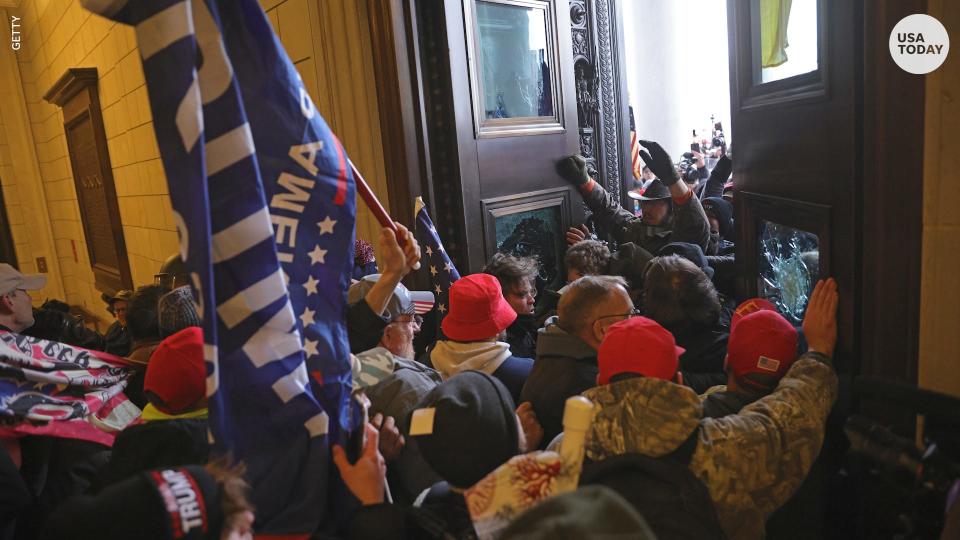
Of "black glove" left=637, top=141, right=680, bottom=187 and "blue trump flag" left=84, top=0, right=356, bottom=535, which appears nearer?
"blue trump flag" left=84, top=0, right=356, bottom=535

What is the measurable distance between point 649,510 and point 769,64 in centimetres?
115

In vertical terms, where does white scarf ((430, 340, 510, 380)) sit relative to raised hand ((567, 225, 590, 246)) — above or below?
below

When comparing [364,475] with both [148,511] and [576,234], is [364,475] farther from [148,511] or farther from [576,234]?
[576,234]

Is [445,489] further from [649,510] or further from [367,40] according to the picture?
[367,40]

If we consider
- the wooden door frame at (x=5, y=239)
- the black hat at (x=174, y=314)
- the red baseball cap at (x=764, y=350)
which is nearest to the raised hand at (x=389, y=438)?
the red baseball cap at (x=764, y=350)

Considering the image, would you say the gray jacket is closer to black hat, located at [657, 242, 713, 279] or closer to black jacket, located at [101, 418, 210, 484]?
black jacket, located at [101, 418, 210, 484]

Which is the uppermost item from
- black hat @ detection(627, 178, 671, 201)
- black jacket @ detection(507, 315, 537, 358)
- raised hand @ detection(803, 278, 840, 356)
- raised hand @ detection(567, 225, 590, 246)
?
black hat @ detection(627, 178, 671, 201)

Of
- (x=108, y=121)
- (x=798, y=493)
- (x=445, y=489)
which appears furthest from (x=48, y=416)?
(x=108, y=121)

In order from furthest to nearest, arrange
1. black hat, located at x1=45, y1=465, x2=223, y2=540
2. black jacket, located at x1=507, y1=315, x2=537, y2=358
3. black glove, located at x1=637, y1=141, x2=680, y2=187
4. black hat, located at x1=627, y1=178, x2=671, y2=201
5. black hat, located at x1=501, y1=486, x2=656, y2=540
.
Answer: black hat, located at x1=627, y1=178, x2=671, y2=201 → black glove, located at x1=637, y1=141, x2=680, y2=187 → black jacket, located at x1=507, y1=315, x2=537, y2=358 → black hat, located at x1=45, y1=465, x2=223, y2=540 → black hat, located at x1=501, y1=486, x2=656, y2=540

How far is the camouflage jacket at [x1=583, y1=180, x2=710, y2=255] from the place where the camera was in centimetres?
261

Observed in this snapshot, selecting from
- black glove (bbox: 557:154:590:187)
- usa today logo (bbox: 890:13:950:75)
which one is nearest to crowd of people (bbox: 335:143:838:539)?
usa today logo (bbox: 890:13:950:75)

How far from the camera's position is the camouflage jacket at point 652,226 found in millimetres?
2607

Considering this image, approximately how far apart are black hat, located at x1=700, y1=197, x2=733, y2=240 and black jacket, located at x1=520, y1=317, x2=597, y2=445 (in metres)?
1.69

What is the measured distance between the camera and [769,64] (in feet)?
5.20
